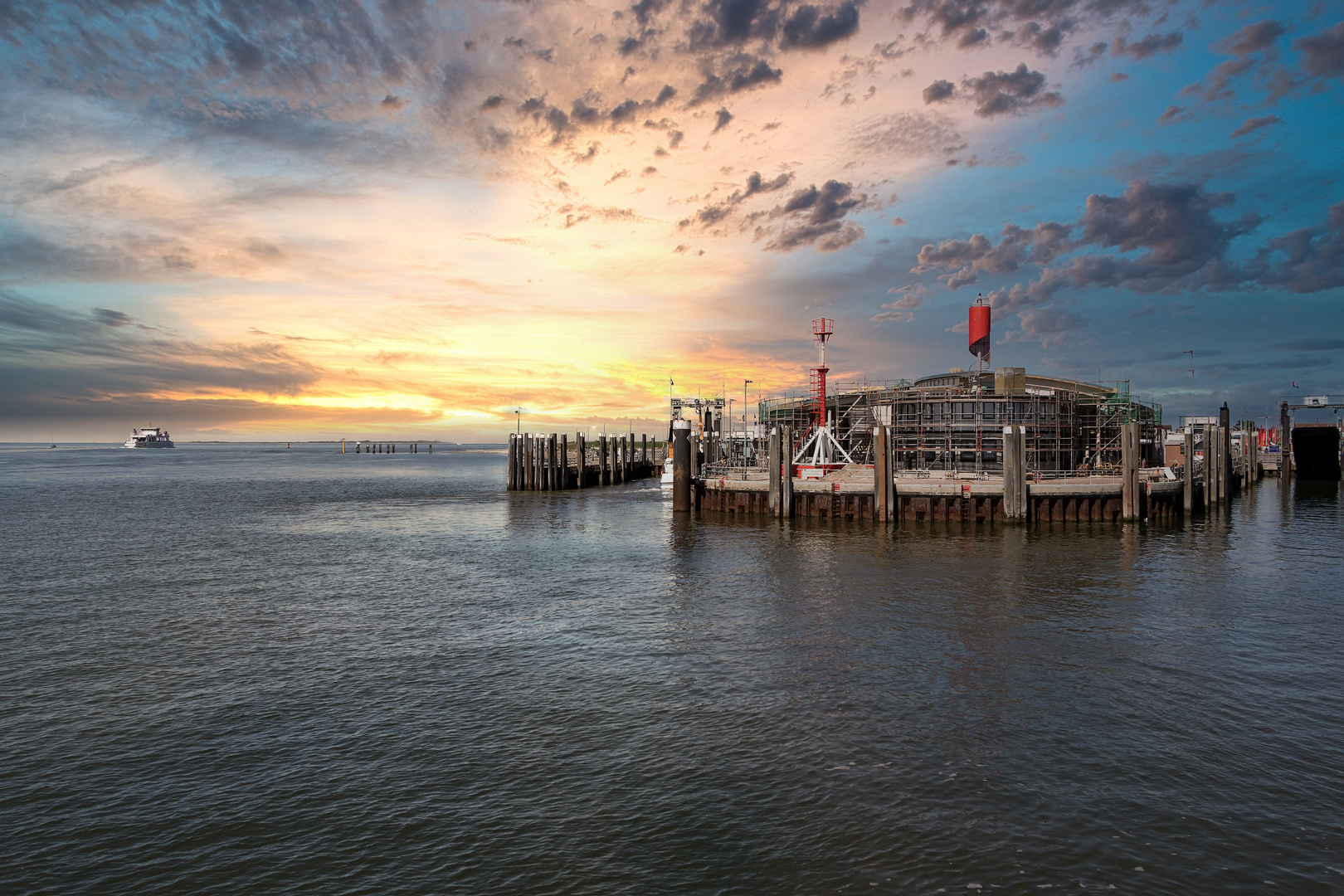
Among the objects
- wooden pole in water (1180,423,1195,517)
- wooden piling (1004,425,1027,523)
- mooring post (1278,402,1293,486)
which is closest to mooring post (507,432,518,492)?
wooden piling (1004,425,1027,523)

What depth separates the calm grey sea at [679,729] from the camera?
31.3 feet

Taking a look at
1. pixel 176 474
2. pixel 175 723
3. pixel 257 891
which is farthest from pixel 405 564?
pixel 176 474

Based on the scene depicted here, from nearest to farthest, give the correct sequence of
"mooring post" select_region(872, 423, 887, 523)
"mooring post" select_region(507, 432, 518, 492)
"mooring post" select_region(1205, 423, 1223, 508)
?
"mooring post" select_region(872, 423, 887, 523) < "mooring post" select_region(1205, 423, 1223, 508) < "mooring post" select_region(507, 432, 518, 492)

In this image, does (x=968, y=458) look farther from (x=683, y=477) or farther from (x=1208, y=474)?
(x=683, y=477)

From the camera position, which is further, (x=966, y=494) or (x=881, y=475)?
(x=881, y=475)

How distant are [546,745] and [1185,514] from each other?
166 feet

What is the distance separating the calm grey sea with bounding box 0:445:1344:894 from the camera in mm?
9531

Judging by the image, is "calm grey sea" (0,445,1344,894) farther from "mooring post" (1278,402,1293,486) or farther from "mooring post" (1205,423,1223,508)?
"mooring post" (1278,402,1293,486)

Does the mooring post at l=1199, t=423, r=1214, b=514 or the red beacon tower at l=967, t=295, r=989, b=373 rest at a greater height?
the red beacon tower at l=967, t=295, r=989, b=373

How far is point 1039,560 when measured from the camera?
102ft

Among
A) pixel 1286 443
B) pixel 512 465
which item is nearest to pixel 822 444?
pixel 512 465

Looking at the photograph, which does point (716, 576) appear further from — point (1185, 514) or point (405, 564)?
point (1185, 514)

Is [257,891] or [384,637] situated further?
[384,637]

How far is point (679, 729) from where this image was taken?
13.6 m
